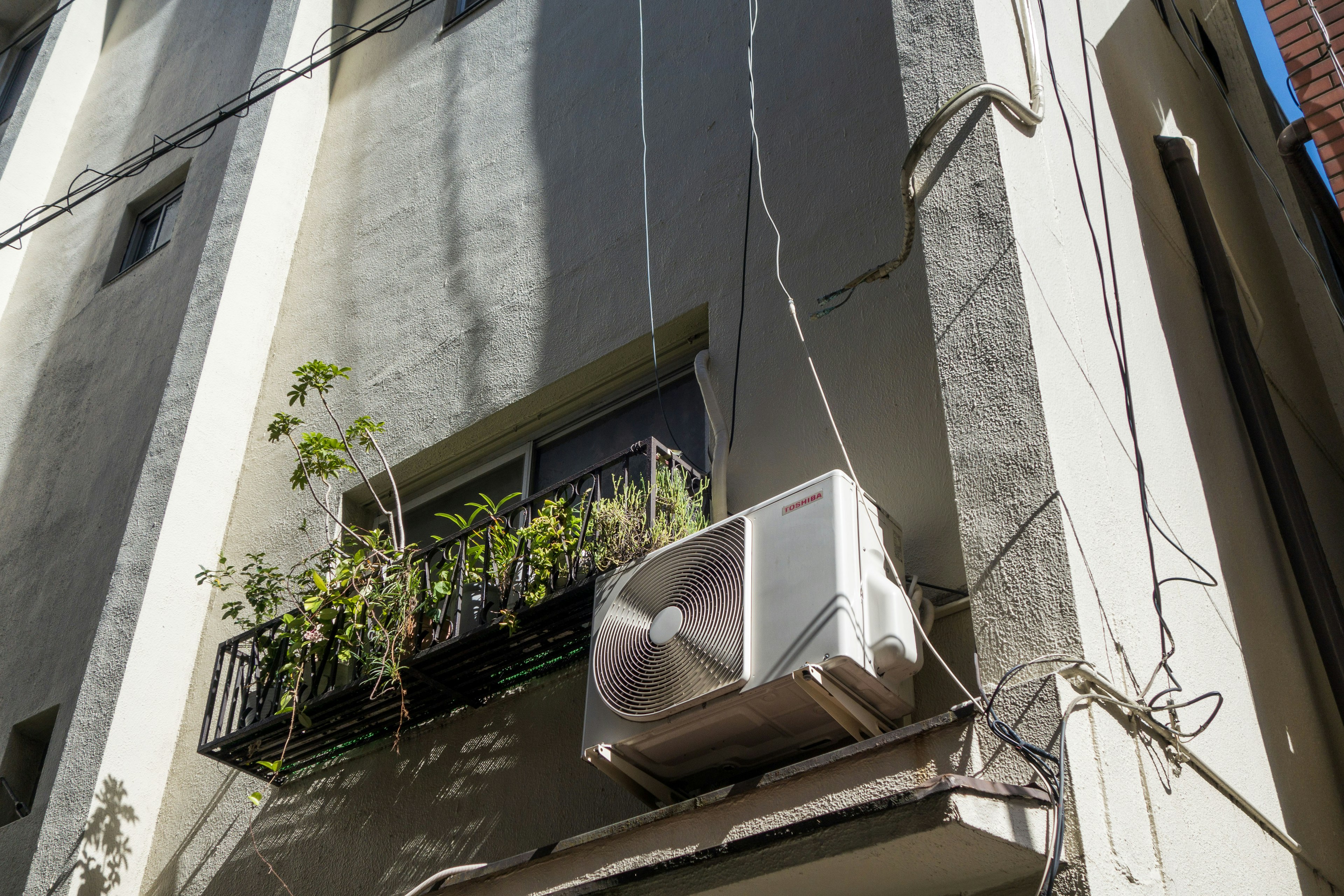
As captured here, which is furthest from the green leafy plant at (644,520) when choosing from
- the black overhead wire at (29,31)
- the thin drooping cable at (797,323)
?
the black overhead wire at (29,31)

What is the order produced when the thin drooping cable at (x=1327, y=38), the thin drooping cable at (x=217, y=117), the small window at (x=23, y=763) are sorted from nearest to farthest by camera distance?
1. the thin drooping cable at (x=1327, y=38)
2. the small window at (x=23, y=763)
3. the thin drooping cable at (x=217, y=117)

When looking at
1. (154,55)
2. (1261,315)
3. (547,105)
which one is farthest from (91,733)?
(154,55)

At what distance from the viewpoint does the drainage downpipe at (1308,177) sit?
6.74 metres

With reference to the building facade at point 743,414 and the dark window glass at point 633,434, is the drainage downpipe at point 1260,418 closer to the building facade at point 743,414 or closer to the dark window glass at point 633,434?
the building facade at point 743,414

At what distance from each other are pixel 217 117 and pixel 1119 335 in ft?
28.9

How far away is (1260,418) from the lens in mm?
5559

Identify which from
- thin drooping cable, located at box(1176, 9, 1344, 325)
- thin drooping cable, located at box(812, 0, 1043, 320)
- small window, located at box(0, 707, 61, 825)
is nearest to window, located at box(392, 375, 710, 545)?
thin drooping cable, located at box(812, 0, 1043, 320)

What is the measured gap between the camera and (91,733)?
643 centimetres

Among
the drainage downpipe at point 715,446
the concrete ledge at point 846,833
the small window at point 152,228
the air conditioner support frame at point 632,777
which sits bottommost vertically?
the concrete ledge at point 846,833

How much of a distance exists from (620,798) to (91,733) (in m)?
3.32

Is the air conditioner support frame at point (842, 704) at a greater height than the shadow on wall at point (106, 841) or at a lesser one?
lesser

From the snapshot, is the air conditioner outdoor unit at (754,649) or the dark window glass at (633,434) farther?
the dark window glass at (633,434)

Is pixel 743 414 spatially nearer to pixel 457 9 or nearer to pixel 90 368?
pixel 457 9

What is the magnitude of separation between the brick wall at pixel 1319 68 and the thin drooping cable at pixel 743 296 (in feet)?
9.63
